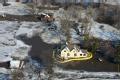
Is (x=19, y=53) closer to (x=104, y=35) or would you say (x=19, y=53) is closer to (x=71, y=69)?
(x=71, y=69)

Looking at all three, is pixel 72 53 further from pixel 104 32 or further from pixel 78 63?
pixel 104 32

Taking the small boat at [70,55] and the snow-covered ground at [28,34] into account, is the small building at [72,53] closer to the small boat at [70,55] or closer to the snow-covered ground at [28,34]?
the small boat at [70,55]

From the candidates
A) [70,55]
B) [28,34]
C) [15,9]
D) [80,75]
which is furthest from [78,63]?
[15,9]

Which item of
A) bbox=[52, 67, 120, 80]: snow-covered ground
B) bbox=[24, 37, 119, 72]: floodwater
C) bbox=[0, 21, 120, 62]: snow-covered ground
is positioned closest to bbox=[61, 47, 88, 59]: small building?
bbox=[24, 37, 119, 72]: floodwater

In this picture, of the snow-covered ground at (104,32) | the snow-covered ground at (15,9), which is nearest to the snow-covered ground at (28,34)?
the snow-covered ground at (104,32)

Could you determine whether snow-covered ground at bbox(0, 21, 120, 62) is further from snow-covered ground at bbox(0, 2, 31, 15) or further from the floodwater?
snow-covered ground at bbox(0, 2, 31, 15)

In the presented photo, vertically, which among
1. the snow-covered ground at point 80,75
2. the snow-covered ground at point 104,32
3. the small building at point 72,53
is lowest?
the snow-covered ground at point 80,75
